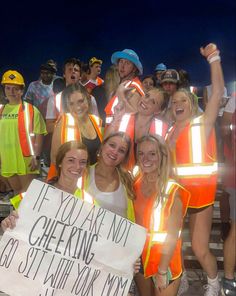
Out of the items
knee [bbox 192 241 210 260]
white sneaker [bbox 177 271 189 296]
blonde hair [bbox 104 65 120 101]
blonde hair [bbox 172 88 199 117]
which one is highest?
blonde hair [bbox 104 65 120 101]

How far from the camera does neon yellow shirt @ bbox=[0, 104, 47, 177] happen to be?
4719 mm

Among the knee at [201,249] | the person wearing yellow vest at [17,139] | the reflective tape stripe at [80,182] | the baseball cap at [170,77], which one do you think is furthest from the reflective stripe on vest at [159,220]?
the person wearing yellow vest at [17,139]

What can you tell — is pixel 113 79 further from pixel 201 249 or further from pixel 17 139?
pixel 201 249

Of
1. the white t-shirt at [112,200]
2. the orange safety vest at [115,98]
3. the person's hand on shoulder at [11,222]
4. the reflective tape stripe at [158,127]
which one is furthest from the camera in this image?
the orange safety vest at [115,98]

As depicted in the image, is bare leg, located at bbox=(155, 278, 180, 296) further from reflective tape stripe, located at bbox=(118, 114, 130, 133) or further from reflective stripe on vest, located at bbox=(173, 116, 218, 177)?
reflective tape stripe, located at bbox=(118, 114, 130, 133)

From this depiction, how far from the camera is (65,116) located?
3541 mm

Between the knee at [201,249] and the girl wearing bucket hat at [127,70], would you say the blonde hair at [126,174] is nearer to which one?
the knee at [201,249]

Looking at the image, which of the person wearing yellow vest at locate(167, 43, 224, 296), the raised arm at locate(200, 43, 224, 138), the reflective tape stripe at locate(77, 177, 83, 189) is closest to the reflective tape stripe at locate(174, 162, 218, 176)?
the person wearing yellow vest at locate(167, 43, 224, 296)

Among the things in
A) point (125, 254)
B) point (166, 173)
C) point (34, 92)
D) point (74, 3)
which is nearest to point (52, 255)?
point (125, 254)

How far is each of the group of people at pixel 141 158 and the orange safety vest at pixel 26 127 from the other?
10 millimetres

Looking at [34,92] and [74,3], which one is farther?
[74,3]

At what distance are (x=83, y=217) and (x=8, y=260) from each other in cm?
49

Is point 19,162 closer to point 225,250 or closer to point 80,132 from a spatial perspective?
point 80,132

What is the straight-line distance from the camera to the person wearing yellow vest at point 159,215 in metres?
2.72
